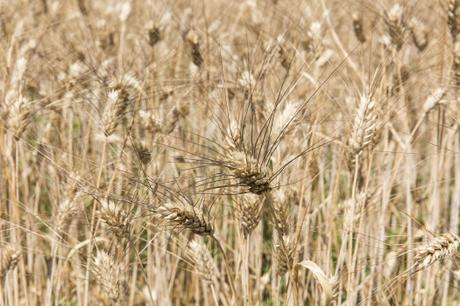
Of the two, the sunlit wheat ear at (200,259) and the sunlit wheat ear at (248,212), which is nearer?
the sunlit wheat ear at (248,212)

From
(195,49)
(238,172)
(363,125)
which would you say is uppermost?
(195,49)

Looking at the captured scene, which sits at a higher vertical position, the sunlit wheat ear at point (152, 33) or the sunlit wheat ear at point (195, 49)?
the sunlit wheat ear at point (152, 33)

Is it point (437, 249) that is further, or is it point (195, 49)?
point (195, 49)

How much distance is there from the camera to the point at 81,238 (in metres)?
2.56

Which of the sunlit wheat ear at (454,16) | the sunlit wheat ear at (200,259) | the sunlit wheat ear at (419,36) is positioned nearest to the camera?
the sunlit wheat ear at (200,259)

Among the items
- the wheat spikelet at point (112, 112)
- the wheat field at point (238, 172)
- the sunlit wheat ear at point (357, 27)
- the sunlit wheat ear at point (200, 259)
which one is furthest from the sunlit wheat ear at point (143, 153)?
the sunlit wheat ear at point (357, 27)

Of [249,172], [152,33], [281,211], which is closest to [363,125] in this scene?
[281,211]

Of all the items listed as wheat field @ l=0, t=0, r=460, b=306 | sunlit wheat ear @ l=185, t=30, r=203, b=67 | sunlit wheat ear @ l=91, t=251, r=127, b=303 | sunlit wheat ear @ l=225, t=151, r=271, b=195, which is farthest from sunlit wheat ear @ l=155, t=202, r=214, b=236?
sunlit wheat ear @ l=185, t=30, r=203, b=67

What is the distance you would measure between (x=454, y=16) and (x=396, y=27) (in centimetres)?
18

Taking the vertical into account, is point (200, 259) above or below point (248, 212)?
below

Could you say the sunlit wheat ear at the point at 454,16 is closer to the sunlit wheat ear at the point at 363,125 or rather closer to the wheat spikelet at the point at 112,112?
the sunlit wheat ear at the point at 363,125

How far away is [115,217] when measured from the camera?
1.52m

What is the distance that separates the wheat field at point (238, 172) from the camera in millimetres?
1520

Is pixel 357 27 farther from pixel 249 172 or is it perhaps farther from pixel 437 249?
pixel 249 172
